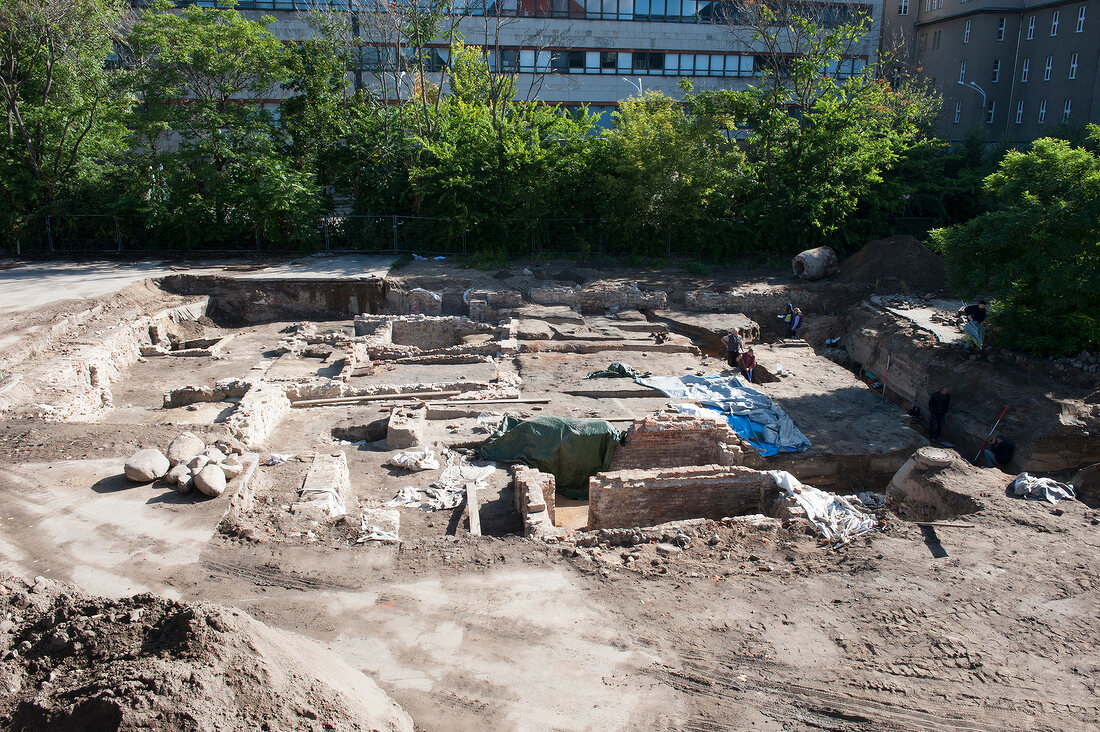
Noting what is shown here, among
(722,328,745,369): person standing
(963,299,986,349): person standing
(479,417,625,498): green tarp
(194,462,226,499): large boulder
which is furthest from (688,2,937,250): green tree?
(194,462,226,499): large boulder

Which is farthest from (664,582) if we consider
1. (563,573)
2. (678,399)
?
(678,399)

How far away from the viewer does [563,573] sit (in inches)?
289

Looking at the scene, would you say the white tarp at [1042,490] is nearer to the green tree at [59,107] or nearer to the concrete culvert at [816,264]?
the concrete culvert at [816,264]

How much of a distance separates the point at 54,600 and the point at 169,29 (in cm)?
→ 2094

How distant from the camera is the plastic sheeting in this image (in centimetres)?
1180

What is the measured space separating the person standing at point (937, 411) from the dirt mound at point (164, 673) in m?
12.0

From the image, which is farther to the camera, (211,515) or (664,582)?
(211,515)

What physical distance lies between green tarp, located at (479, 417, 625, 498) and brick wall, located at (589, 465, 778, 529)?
1.12 metres

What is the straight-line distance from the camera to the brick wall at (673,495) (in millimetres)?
9367

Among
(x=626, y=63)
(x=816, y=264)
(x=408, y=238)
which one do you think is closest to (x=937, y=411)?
(x=816, y=264)

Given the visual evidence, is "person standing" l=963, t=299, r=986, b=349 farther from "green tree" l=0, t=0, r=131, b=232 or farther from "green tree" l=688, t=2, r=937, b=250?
"green tree" l=0, t=0, r=131, b=232

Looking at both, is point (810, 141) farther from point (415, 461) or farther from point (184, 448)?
point (184, 448)

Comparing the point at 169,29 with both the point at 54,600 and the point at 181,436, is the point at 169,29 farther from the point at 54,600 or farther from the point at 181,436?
the point at 54,600

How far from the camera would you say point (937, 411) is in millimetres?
13805
